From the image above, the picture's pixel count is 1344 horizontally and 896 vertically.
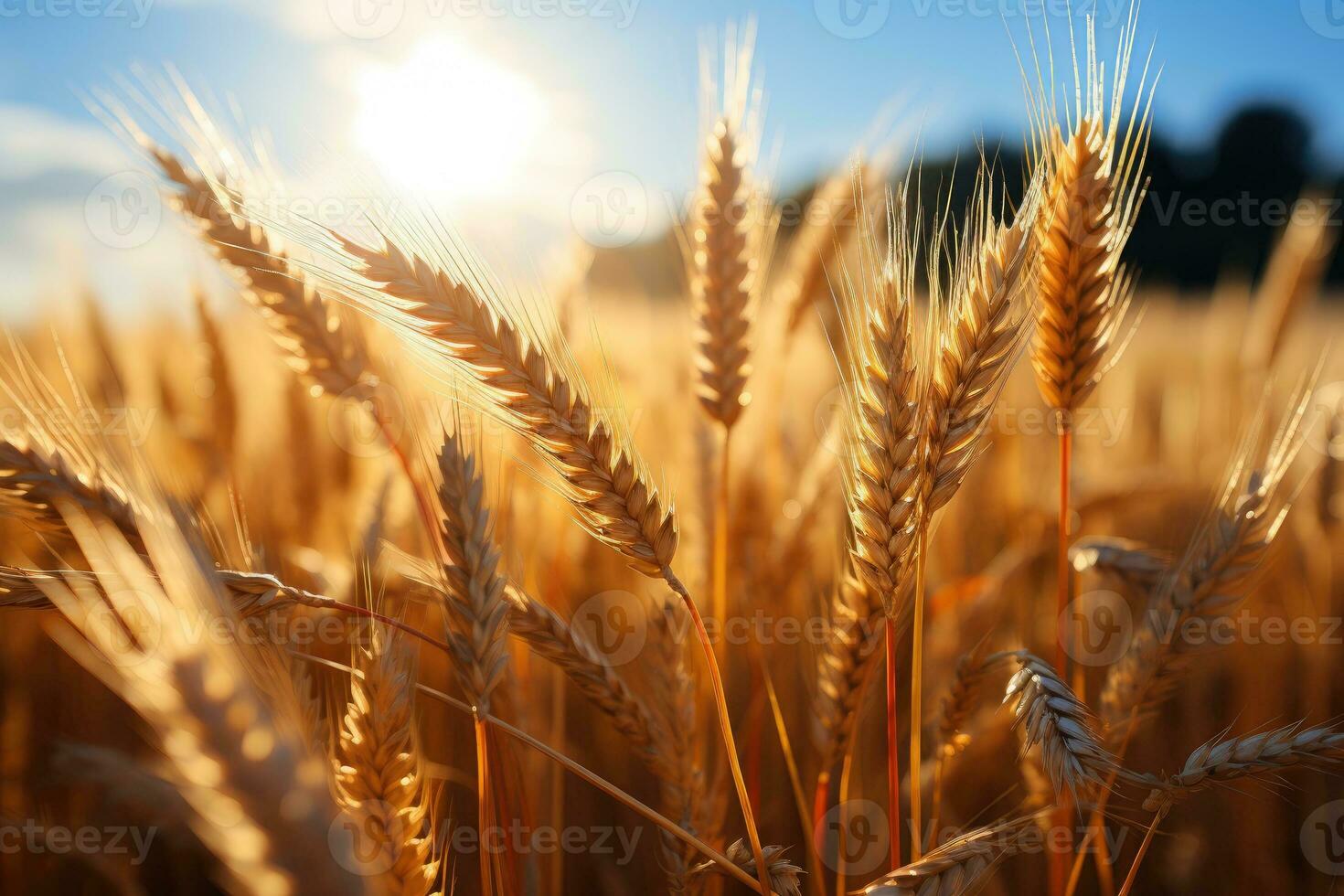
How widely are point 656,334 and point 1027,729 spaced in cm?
545

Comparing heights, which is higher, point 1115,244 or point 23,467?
point 1115,244

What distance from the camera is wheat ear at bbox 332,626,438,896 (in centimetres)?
95

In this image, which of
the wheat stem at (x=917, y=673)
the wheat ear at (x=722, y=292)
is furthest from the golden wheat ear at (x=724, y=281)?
the wheat stem at (x=917, y=673)

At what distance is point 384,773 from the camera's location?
38.9 inches

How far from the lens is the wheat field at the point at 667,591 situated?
3.09 ft

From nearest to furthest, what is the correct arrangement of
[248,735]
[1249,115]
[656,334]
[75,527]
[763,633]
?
1. [248,735]
2. [75,527]
3. [763,633]
4. [656,334]
5. [1249,115]

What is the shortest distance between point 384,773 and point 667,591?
0.92 m

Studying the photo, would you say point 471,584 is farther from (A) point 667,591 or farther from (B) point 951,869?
(A) point 667,591

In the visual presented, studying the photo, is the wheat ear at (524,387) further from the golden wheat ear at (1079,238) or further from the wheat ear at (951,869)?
the golden wheat ear at (1079,238)

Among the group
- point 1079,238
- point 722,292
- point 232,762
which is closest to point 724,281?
point 722,292

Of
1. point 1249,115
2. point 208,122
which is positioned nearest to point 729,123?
point 208,122

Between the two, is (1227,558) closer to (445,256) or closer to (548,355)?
(548,355)

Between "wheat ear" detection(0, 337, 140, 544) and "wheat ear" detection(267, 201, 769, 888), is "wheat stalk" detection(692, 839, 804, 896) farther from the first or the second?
"wheat ear" detection(0, 337, 140, 544)

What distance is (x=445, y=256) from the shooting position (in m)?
1.08
